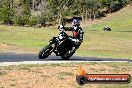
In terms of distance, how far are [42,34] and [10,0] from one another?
7274 centimetres

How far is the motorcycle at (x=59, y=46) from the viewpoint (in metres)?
20.9

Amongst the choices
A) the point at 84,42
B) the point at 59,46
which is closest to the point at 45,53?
the point at 59,46

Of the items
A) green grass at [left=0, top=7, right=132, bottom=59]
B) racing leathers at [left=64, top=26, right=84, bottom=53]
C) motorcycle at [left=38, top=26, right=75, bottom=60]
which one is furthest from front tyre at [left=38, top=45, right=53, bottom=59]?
green grass at [left=0, top=7, right=132, bottom=59]

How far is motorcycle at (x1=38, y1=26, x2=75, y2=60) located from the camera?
68.5 ft

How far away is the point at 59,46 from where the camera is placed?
21016 mm

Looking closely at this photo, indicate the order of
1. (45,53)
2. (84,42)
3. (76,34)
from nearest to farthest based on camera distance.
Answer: (76,34)
(45,53)
(84,42)

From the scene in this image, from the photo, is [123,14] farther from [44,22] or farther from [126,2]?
[44,22]

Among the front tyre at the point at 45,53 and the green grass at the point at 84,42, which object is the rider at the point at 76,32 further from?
the green grass at the point at 84,42

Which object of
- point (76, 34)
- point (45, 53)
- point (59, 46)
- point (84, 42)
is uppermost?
point (76, 34)

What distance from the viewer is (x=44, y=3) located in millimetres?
132500

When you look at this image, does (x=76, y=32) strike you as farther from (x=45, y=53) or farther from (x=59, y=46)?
(x=45, y=53)

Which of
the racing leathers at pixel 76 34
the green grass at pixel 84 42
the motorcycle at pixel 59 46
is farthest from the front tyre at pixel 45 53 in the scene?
the green grass at pixel 84 42

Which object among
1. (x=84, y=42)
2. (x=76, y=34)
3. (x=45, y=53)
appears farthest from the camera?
(x=84, y=42)

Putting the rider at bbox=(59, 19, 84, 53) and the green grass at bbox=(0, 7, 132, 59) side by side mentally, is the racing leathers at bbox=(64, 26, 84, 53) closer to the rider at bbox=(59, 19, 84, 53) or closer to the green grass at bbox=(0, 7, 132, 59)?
the rider at bbox=(59, 19, 84, 53)
